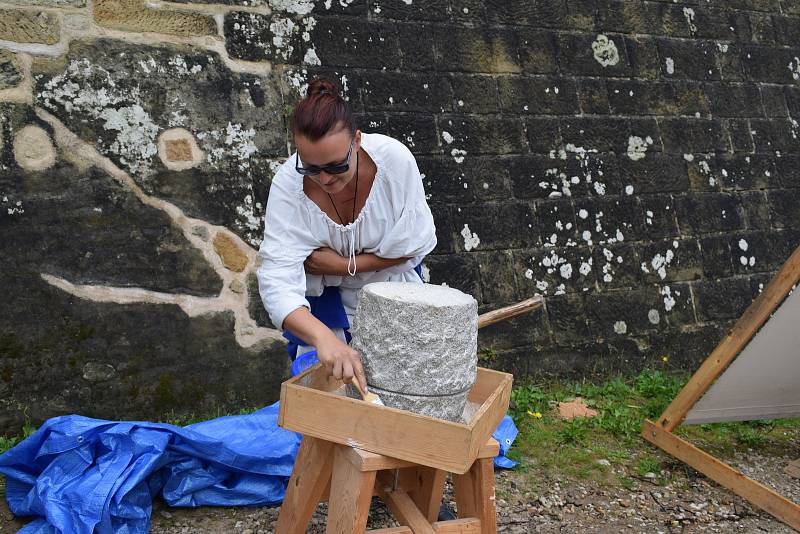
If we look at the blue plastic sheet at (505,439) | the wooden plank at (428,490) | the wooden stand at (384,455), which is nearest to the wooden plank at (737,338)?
the blue plastic sheet at (505,439)

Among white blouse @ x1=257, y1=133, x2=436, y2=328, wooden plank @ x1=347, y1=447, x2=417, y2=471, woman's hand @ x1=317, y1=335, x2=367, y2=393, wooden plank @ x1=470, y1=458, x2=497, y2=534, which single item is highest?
white blouse @ x1=257, y1=133, x2=436, y2=328

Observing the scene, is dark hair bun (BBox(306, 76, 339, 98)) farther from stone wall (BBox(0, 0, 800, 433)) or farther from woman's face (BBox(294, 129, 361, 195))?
stone wall (BBox(0, 0, 800, 433))

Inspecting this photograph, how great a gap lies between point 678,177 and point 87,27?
330cm

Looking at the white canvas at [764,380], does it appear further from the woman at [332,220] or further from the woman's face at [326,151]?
the woman's face at [326,151]

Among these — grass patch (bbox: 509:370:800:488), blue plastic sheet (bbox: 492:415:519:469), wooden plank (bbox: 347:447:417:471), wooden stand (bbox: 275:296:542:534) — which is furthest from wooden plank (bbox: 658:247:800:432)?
wooden plank (bbox: 347:447:417:471)

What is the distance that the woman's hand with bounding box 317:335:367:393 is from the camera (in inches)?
83.7

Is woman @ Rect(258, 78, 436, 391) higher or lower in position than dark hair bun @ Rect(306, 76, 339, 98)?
lower

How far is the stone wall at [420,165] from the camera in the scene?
3367 millimetres

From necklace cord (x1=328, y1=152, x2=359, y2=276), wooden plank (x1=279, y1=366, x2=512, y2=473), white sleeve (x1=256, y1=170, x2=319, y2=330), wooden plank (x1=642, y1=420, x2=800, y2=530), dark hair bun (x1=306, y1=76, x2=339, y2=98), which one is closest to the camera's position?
wooden plank (x1=279, y1=366, x2=512, y2=473)

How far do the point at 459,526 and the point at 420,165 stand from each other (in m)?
2.12

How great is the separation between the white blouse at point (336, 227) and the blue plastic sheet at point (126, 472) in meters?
0.87

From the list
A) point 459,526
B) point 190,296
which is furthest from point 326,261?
point 190,296

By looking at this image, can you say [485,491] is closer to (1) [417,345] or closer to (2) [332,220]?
(1) [417,345]

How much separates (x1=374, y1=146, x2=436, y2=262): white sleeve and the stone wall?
131 cm
